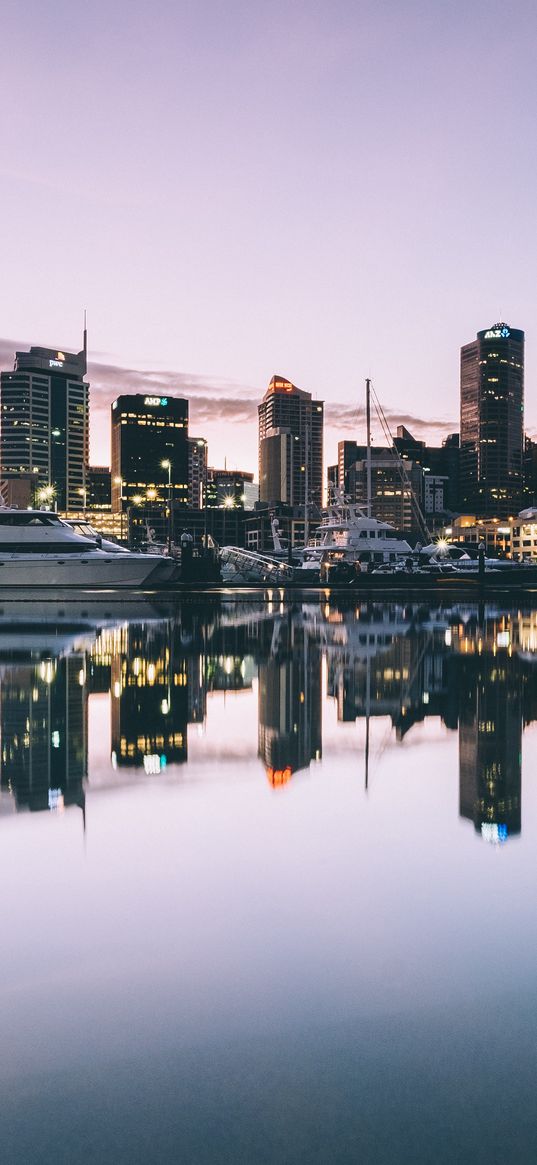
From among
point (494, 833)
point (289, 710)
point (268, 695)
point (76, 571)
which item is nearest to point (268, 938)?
point (494, 833)

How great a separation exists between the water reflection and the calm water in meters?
0.08

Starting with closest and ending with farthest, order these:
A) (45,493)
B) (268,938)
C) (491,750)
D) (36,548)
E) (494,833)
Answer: (268,938)
(494,833)
(491,750)
(36,548)
(45,493)

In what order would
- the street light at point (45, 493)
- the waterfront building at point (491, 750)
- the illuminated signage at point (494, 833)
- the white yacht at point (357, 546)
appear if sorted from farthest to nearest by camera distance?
the street light at point (45, 493) → the white yacht at point (357, 546) → the waterfront building at point (491, 750) → the illuminated signage at point (494, 833)

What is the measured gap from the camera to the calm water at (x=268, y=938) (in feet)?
10.2

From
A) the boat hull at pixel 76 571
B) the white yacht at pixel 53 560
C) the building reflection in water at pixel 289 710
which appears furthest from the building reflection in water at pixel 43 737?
the white yacht at pixel 53 560

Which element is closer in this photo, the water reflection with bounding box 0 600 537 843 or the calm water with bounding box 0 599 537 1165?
the calm water with bounding box 0 599 537 1165

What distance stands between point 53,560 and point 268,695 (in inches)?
1996

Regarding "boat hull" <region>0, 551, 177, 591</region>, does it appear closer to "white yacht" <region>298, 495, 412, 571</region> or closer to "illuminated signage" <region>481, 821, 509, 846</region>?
"white yacht" <region>298, 495, 412, 571</region>

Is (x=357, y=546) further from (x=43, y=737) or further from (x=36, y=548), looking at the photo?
(x=43, y=737)

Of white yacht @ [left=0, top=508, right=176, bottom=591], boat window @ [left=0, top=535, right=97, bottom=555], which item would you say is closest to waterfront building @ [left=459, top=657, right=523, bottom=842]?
white yacht @ [left=0, top=508, right=176, bottom=591]

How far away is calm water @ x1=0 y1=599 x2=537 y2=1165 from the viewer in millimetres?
3096

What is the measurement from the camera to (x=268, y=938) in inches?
184

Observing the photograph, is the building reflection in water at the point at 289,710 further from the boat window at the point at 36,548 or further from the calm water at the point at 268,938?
the boat window at the point at 36,548

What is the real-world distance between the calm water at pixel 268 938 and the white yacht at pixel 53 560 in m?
51.8
